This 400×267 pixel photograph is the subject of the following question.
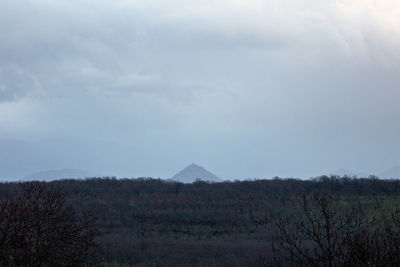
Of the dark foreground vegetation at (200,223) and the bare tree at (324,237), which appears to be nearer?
the bare tree at (324,237)

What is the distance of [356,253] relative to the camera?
612 cm

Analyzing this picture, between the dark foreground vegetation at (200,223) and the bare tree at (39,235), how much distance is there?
0.02 metres

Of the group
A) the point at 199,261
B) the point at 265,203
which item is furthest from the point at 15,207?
the point at 265,203

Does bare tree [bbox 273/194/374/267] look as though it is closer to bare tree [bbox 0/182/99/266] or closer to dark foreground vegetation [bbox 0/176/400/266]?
dark foreground vegetation [bbox 0/176/400/266]

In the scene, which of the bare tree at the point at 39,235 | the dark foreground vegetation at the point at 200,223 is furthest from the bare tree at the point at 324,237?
the bare tree at the point at 39,235

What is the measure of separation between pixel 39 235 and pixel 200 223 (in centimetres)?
1833

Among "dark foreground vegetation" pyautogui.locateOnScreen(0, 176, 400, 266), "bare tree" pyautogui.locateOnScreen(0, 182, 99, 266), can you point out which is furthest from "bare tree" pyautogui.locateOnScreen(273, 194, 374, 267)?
"bare tree" pyautogui.locateOnScreen(0, 182, 99, 266)

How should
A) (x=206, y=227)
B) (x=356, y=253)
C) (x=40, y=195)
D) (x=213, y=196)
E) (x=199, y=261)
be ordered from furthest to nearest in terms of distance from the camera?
1. (x=213, y=196)
2. (x=206, y=227)
3. (x=199, y=261)
4. (x=40, y=195)
5. (x=356, y=253)

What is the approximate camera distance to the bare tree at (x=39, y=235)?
270 inches

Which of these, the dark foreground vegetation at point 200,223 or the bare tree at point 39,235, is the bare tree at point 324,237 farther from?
the bare tree at point 39,235

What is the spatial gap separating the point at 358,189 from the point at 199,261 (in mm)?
18894

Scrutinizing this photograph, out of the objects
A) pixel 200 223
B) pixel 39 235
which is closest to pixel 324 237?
pixel 39 235

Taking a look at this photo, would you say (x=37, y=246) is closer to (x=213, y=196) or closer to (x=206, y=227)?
(x=206, y=227)

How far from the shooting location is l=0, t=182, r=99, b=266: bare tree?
6.86 metres
